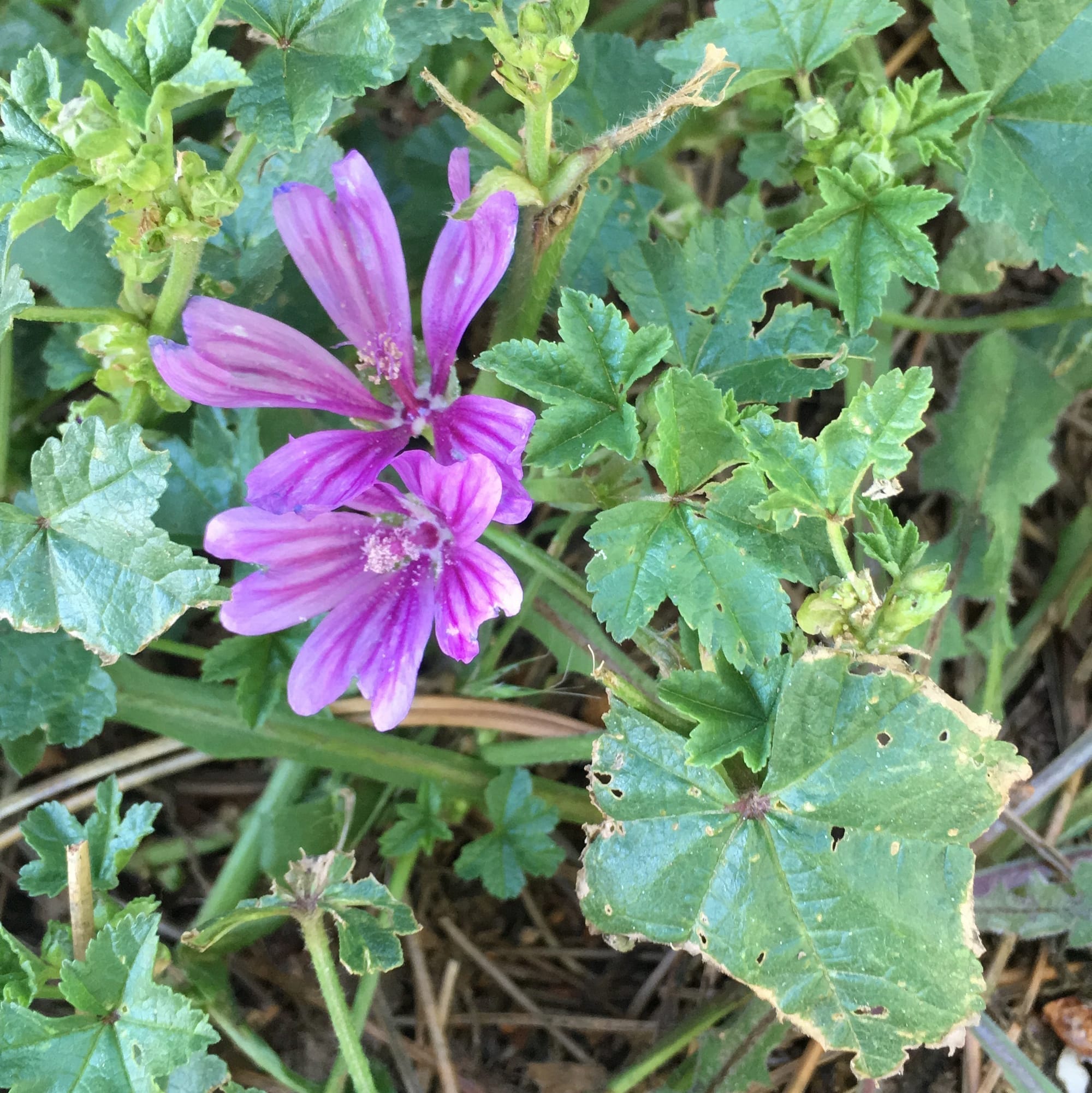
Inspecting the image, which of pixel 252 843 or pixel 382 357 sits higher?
pixel 382 357

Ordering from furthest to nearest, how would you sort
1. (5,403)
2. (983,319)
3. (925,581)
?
(983,319), (5,403), (925,581)

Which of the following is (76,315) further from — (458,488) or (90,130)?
(458,488)

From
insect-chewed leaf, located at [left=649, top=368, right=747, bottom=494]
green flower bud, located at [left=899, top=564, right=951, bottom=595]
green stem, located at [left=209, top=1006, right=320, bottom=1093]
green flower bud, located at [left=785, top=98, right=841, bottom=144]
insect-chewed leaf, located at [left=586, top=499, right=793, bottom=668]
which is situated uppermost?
green flower bud, located at [left=785, top=98, right=841, bottom=144]

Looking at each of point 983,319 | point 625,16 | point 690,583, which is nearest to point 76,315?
point 690,583

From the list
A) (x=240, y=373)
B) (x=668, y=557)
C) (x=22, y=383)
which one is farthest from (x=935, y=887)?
(x=22, y=383)

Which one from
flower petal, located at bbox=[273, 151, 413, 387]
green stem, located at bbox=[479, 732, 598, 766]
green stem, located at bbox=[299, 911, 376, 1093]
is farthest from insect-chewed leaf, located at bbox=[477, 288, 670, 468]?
green stem, located at bbox=[299, 911, 376, 1093]

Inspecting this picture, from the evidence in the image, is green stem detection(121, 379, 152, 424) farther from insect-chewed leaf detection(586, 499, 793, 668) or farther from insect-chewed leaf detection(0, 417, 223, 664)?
insect-chewed leaf detection(586, 499, 793, 668)

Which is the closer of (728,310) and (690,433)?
(690,433)

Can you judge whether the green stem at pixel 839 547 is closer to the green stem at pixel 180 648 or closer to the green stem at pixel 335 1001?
the green stem at pixel 335 1001
